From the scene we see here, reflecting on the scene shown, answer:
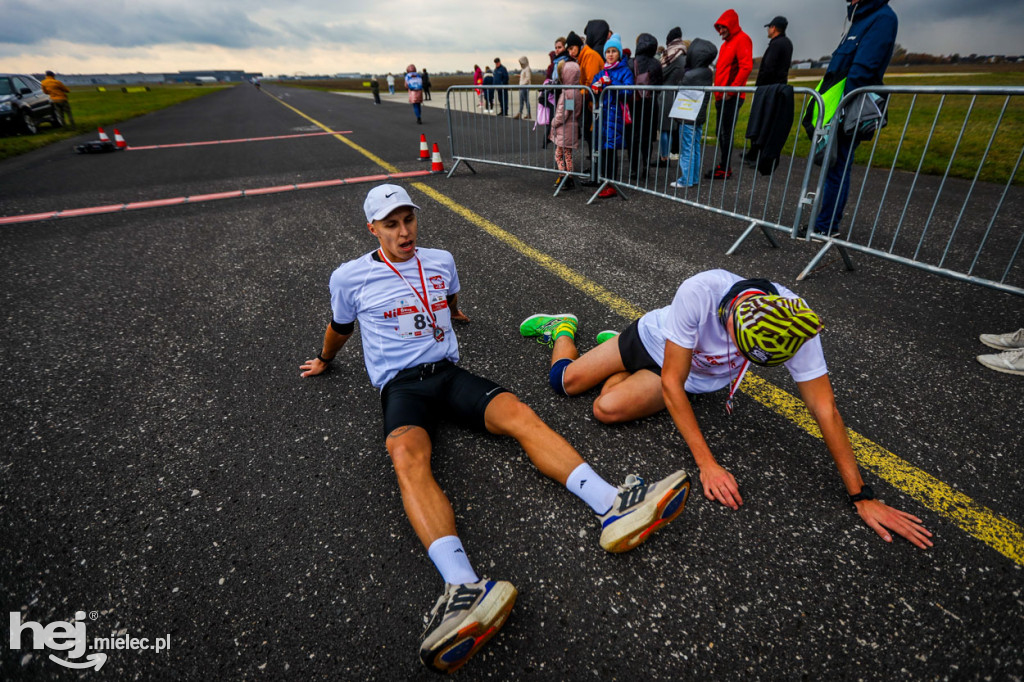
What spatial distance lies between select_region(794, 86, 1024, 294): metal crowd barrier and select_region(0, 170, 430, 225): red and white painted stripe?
6353mm

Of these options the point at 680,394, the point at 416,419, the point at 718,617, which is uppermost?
the point at 680,394

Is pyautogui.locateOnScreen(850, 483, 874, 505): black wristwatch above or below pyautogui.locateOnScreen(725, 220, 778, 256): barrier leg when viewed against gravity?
below

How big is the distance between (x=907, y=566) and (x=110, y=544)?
3260mm

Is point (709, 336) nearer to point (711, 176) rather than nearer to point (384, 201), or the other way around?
point (384, 201)

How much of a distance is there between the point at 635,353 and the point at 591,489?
2.90ft

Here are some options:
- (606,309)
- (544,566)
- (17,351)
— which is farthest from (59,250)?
(544,566)

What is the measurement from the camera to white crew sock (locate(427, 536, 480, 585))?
5.70 ft

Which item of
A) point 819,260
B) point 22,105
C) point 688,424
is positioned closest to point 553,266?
point 819,260

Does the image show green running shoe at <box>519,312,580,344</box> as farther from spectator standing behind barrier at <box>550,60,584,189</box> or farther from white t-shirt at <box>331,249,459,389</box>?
spectator standing behind barrier at <box>550,60,584,189</box>

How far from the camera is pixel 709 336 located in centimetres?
233

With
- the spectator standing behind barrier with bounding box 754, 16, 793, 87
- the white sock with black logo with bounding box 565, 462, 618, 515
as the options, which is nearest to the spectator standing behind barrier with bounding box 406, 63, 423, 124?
the spectator standing behind barrier with bounding box 754, 16, 793, 87

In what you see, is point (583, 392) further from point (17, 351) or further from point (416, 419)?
point (17, 351)

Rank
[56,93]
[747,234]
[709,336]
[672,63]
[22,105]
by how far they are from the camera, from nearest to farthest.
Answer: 1. [709,336]
2. [747,234]
3. [672,63]
4. [22,105]
5. [56,93]

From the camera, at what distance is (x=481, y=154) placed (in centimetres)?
1016
